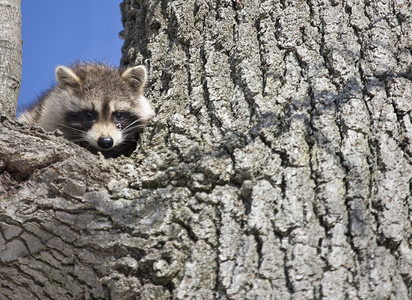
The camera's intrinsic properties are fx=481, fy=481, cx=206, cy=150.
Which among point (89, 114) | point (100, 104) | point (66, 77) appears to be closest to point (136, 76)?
point (100, 104)

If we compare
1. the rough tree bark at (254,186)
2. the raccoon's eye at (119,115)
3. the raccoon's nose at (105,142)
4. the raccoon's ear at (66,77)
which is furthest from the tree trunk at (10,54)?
the raccoon's eye at (119,115)

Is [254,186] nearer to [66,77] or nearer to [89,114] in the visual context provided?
[89,114]

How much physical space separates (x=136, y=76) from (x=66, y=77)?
2.29 feet

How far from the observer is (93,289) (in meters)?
2.23

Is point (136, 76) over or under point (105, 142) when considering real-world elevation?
over

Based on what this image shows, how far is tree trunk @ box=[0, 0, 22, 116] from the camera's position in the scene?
271cm

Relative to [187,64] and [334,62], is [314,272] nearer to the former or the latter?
[334,62]

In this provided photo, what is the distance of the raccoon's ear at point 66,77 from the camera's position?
3.98m

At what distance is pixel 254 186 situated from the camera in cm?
222

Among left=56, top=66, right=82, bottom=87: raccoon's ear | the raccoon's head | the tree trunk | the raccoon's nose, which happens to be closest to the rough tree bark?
the tree trunk

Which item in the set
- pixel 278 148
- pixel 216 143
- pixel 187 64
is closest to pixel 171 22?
pixel 187 64

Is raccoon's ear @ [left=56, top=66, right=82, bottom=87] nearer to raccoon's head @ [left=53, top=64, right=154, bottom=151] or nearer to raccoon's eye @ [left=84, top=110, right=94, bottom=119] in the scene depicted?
raccoon's head @ [left=53, top=64, right=154, bottom=151]

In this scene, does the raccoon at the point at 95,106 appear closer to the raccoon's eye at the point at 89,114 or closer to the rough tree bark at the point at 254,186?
the raccoon's eye at the point at 89,114

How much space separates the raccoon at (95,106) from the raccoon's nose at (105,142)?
0.26ft
